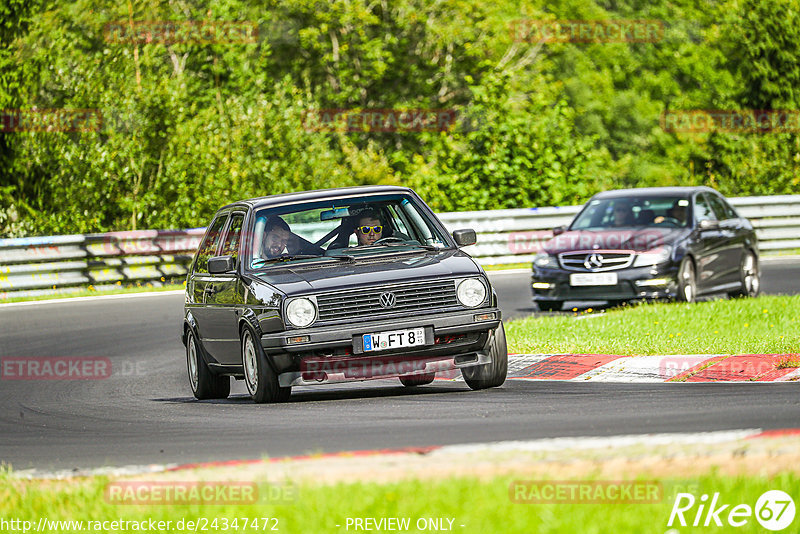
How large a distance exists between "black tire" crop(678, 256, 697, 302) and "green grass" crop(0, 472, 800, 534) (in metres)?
11.5

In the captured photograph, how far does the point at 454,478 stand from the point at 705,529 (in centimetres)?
130

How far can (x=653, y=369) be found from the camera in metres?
10.9

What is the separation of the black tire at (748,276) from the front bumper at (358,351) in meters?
9.68

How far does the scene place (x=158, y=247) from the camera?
2264cm

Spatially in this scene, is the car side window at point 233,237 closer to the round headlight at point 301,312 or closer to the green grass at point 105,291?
the round headlight at point 301,312

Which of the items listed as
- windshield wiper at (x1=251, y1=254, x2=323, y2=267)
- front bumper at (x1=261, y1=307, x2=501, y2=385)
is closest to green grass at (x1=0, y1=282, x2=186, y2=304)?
windshield wiper at (x1=251, y1=254, x2=323, y2=267)

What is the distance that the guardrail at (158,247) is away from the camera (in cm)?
2127

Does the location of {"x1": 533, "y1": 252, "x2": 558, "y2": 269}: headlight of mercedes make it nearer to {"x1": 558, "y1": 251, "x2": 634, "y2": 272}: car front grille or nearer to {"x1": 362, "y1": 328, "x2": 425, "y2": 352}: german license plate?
{"x1": 558, "y1": 251, "x2": 634, "y2": 272}: car front grille

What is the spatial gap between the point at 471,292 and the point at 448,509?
181 inches

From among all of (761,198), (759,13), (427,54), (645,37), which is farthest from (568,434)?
(645,37)

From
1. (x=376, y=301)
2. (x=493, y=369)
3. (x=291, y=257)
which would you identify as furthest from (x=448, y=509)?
(x=291, y=257)

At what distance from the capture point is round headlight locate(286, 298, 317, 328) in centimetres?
945

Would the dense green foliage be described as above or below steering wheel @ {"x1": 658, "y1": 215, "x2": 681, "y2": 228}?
above

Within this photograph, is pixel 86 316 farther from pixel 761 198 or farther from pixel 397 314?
pixel 761 198
